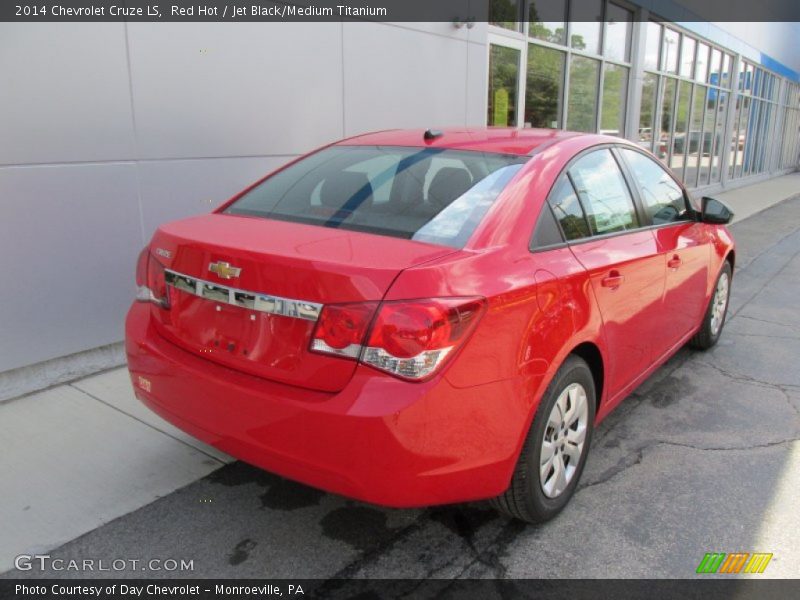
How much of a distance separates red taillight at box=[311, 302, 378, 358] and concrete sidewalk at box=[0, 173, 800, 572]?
4.43ft

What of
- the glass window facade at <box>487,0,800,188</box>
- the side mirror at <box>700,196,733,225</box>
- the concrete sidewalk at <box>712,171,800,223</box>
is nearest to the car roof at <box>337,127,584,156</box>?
the side mirror at <box>700,196,733,225</box>

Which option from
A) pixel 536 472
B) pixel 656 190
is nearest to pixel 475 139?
pixel 656 190

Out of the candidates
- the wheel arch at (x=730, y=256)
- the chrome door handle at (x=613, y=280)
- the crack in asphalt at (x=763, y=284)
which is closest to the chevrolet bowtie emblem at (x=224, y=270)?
the chrome door handle at (x=613, y=280)

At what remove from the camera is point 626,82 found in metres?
12.9

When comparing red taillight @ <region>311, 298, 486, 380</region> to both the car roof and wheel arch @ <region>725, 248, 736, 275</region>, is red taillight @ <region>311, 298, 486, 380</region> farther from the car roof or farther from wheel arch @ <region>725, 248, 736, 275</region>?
wheel arch @ <region>725, 248, 736, 275</region>

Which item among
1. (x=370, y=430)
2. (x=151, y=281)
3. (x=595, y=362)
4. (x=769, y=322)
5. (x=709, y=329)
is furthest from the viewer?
(x=769, y=322)

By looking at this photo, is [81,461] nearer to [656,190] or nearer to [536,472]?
[536,472]

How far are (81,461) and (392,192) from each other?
1.99m

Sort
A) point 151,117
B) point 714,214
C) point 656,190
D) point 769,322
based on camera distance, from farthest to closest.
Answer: point 769,322
point 151,117
point 714,214
point 656,190

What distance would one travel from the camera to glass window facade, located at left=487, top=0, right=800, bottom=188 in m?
9.16

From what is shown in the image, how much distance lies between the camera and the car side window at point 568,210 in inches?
111

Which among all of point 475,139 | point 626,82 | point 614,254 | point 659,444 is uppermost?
point 626,82

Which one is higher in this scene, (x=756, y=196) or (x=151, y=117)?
(x=151, y=117)

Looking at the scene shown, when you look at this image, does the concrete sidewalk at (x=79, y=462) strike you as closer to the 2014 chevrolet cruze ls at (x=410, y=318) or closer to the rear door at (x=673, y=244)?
the 2014 chevrolet cruze ls at (x=410, y=318)
